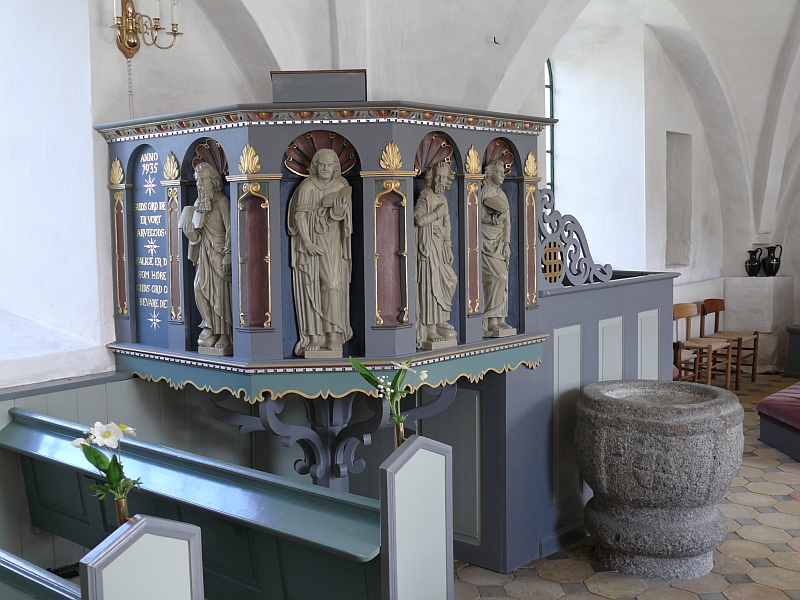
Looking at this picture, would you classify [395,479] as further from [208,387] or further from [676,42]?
[676,42]

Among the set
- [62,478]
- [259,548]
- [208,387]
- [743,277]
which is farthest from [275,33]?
[743,277]

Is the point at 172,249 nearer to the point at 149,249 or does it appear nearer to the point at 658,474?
the point at 149,249

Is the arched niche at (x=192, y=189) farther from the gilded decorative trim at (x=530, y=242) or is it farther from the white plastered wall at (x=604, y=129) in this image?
the white plastered wall at (x=604, y=129)

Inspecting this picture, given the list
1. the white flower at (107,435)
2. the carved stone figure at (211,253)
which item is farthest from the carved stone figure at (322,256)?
the white flower at (107,435)

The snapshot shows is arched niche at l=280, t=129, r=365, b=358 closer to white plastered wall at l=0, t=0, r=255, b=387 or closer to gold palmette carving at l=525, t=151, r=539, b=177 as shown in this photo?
gold palmette carving at l=525, t=151, r=539, b=177

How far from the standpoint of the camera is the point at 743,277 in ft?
37.6

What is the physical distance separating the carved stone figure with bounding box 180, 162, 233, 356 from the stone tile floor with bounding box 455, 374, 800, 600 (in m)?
1.99

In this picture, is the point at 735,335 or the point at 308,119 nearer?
the point at 308,119

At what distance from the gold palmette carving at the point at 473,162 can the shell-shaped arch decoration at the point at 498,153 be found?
0.15 m

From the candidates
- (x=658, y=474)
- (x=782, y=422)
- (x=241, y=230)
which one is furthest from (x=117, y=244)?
(x=782, y=422)

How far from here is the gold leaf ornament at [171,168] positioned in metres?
4.04

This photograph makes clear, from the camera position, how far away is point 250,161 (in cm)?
370

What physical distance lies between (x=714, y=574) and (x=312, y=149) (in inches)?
127

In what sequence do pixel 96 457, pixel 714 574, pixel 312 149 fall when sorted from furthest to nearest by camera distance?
pixel 714 574 < pixel 312 149 < pixel 96 457
